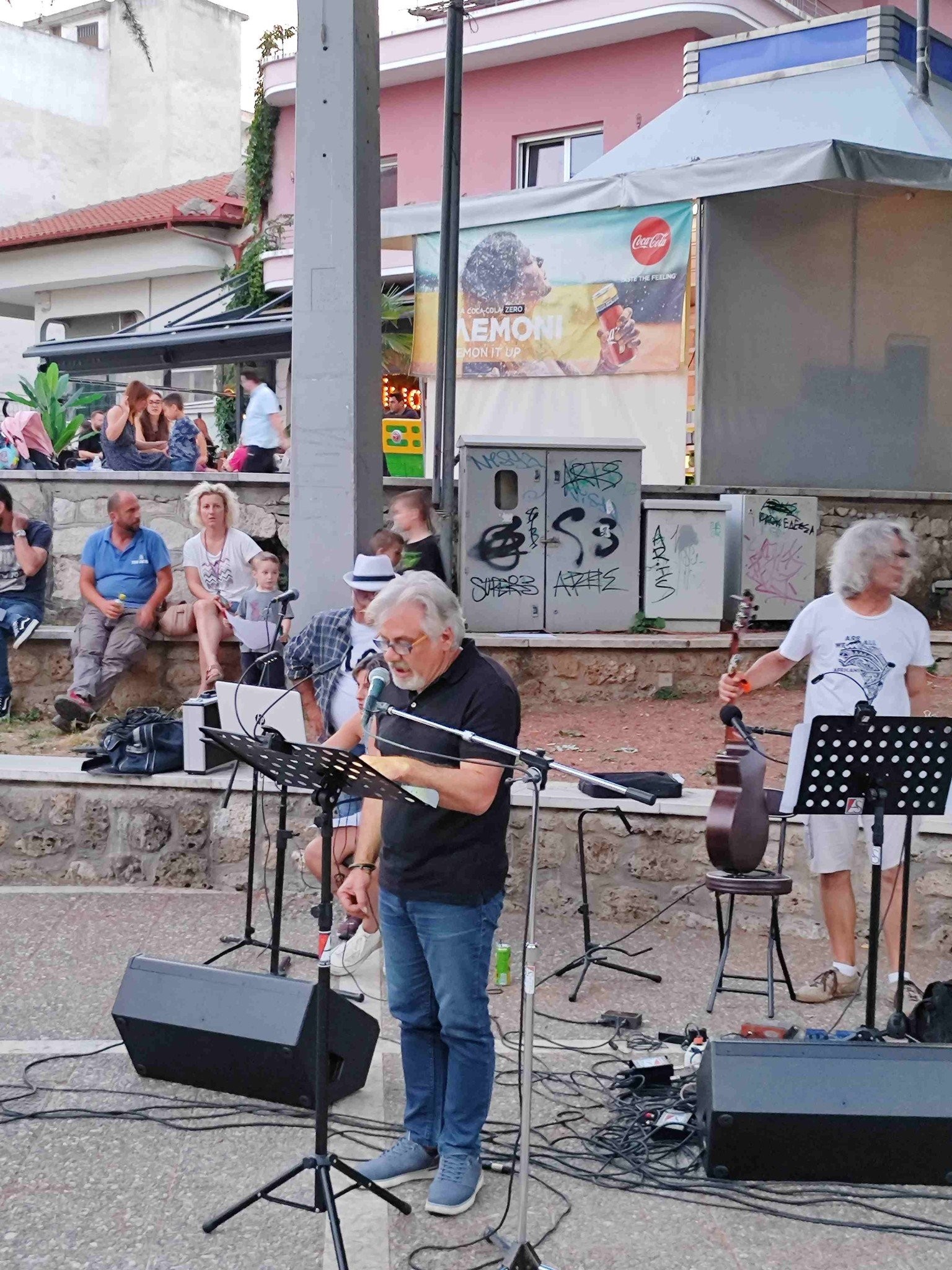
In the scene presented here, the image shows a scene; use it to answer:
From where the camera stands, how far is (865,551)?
17.7ft

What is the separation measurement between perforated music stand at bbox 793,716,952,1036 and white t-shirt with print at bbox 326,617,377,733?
2.20 metres

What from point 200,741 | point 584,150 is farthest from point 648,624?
point 584,150

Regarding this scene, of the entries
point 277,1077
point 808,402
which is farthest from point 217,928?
point 808,402

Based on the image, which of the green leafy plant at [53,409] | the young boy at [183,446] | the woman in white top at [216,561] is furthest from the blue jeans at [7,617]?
the green leafy plant at [53,409]

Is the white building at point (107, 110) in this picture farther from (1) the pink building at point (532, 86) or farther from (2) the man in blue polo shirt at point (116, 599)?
(2) the man in blue polo shirt at point (116, 599)

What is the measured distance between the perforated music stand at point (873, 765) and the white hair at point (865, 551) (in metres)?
0.97

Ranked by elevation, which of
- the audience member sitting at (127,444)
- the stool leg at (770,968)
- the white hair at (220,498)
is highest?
the audience member sitting at (127,444)

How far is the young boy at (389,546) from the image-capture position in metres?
6.73

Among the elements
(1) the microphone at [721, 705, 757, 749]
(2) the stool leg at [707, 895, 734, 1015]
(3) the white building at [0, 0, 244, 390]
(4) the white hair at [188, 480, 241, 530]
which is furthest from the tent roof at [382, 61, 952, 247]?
(3) the white building at [0, 0, 244, 390]

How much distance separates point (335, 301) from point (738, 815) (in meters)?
3.42

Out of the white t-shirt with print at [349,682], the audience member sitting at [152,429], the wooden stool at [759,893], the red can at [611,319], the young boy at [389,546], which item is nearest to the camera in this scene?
the wooden stool at [759,893]

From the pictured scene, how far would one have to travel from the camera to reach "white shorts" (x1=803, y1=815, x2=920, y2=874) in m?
5.59

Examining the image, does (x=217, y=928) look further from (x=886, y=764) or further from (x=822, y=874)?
(x=886, y=764)

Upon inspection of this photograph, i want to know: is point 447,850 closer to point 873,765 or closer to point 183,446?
point 873,765
